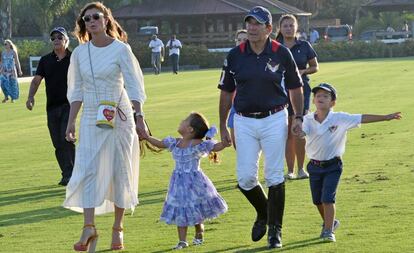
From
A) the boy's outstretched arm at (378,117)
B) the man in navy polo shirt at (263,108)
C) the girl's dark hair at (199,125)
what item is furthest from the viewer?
the girl's dark hair at (199,125)

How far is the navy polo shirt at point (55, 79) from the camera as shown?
1466 centimetres

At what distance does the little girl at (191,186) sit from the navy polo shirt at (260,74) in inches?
20.0

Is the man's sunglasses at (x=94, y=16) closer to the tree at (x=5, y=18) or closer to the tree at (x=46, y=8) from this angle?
the tree at (x=46, y=8)

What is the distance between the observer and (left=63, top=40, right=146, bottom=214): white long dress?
31.2 ft

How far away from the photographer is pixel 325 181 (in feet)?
32.4

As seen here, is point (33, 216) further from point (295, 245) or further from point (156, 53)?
point (156, 53)

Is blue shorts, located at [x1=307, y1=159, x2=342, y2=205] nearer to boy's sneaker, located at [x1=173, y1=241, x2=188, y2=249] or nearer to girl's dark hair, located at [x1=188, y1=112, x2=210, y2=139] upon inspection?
girl's dark hair, located at [x1=188, y1=112, x2=210, y2=139]

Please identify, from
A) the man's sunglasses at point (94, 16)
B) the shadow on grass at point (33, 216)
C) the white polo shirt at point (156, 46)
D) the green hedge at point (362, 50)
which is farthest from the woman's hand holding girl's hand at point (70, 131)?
the green hedge at point (362, 50)

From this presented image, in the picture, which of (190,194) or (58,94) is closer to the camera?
(190,194)

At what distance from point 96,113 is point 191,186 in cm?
109

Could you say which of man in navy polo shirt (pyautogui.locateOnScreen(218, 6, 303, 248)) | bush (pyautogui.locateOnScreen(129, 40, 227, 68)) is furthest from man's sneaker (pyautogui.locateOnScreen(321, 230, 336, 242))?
bush (pyautogui.locateOnScreen(129, 40, 227, 68))

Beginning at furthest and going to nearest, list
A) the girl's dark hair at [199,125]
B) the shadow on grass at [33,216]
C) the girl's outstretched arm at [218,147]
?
1. the shadow on grass at [33,216]
2. the girl's dark hair at [199,125]
3. the girl's outstretched arm at [218,147]

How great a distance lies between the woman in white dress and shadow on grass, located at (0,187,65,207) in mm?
3785

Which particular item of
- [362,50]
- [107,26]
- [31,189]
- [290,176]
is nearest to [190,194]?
[107,26]
